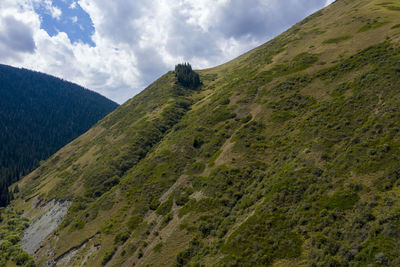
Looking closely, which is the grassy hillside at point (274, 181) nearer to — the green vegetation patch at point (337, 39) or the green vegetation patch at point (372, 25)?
the green vegetation patch at point (372, 25)

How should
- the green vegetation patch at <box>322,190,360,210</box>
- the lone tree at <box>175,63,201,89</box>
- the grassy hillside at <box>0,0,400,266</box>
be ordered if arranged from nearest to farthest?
1. the grassy hillside at <box>0,0,400,266</box>
2. the green vegetation patch at <box>322,190,360,210</box>
3. the lone tree at <box>175,63,201,89</box>

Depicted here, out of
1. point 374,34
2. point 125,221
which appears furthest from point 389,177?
point 374,34

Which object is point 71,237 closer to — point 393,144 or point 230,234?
point 230,234

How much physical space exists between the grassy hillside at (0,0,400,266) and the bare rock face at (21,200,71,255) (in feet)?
11.0

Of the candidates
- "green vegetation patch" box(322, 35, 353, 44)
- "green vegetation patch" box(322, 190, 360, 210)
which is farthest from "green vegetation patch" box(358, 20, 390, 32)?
"green vegetation patch" box(322, 190, 360, 210)

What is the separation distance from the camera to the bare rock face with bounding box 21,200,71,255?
5088cm

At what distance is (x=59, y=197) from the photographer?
68562mm

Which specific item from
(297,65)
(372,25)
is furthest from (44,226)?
(372,25)

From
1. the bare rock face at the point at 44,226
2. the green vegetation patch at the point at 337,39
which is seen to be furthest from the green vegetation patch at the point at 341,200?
the green vegetation patch at the point at 337,39

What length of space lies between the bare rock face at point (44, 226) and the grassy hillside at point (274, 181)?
11.0 feet

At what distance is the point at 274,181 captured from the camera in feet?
96.2

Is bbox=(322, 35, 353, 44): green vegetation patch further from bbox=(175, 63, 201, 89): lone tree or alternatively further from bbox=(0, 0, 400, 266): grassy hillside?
bbox=(175, 63, 201, 89): lone tree

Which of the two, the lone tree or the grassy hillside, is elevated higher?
the lone tree

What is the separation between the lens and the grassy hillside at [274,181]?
64.0 ft
